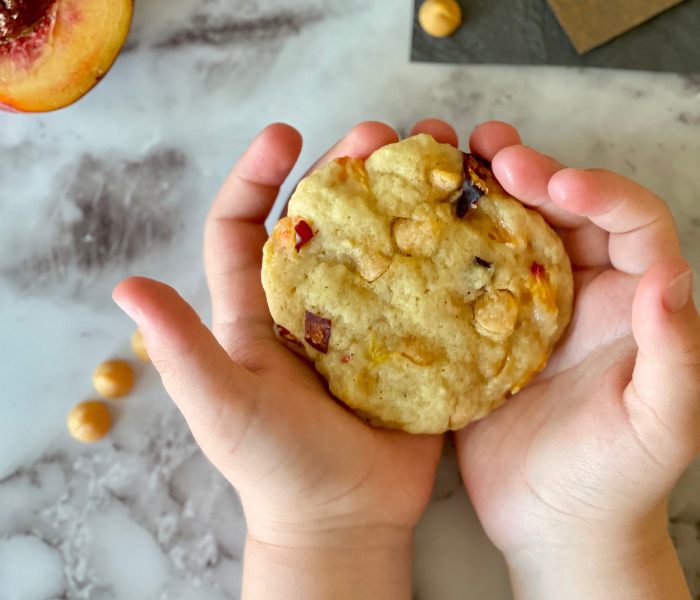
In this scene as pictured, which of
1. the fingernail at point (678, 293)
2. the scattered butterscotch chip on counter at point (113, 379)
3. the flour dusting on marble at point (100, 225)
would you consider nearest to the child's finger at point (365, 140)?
the flour dusting on marble at point (100, 225)

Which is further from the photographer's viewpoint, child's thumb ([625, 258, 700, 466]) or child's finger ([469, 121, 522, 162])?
child's finger ([469, 121, 522, 162])

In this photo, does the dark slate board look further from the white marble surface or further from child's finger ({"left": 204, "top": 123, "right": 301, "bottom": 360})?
child's finger ({"left": 204, "top": 123, "right": 301, "bottom": 360})

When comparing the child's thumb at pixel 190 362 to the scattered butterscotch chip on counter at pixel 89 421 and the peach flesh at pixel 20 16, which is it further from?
the peach flesh at pixel 20 16

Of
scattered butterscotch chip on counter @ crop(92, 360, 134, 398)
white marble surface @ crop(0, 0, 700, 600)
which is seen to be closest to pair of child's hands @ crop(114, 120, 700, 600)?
white marble surface @ crop(0, 0, 700, 600)

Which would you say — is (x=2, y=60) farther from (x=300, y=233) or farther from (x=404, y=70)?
(x=404, y=70)

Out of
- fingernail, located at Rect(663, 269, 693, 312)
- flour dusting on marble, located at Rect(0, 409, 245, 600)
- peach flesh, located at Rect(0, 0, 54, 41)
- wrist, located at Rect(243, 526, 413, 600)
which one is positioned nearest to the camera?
fingernail, located at Rect(663, 269, 693, 312)

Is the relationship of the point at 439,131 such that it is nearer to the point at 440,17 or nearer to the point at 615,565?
the point at 440,17

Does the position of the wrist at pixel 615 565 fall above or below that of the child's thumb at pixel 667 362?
below

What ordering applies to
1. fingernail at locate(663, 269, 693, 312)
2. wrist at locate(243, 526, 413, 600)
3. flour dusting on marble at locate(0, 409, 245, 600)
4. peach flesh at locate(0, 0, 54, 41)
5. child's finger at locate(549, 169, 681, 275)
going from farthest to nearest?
flour dusting on marble at locate(0, 409, 245, 600)
peach flesh at locate(0, 0, 54, 41)
wrist at locate(243, 526, 413, 600)
child's finger at locate(549, 169, 681, 275)
fingernail at locate(663, 269, 693, 312)

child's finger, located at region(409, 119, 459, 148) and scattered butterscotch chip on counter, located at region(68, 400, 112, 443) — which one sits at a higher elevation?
child's finger, located at region(409, 119, 459, 148)

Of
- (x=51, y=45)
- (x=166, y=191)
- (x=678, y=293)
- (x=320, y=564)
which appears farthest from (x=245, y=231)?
(x=678, y=293)
